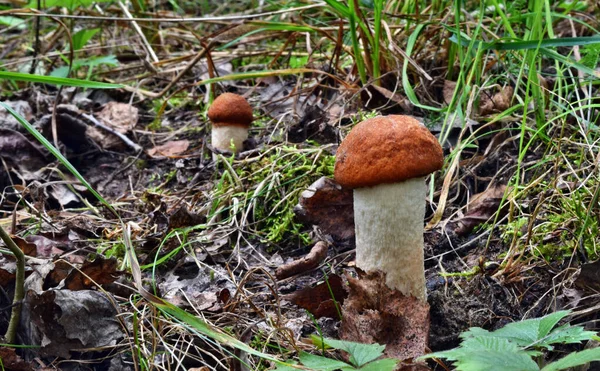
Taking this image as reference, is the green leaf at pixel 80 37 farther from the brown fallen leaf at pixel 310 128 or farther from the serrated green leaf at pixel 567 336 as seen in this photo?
the serrated green leaf at pixel 567 336

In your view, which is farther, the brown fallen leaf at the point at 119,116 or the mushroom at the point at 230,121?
the brown fallen leaf at the point at 119,116

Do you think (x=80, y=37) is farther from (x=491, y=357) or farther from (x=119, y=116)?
(x=491, y=357)

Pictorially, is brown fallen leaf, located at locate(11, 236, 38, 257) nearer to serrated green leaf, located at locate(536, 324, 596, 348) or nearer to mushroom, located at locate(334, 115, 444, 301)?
mushroom, located at locate(334, 115, 444, 301)

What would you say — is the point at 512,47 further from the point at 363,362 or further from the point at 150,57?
the point at 150,57

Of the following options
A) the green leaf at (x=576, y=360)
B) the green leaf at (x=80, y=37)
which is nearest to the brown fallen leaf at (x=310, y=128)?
the green leaf at (x=576, y=360)

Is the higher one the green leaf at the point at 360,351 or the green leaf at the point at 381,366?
the green leaf at the point at 381,366

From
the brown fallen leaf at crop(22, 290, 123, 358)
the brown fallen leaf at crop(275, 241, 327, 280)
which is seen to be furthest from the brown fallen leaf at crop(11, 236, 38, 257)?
the brown fallen leaf at crop(275, 241, 327, 280)

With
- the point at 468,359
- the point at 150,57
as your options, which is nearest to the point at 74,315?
the point at 468,359
